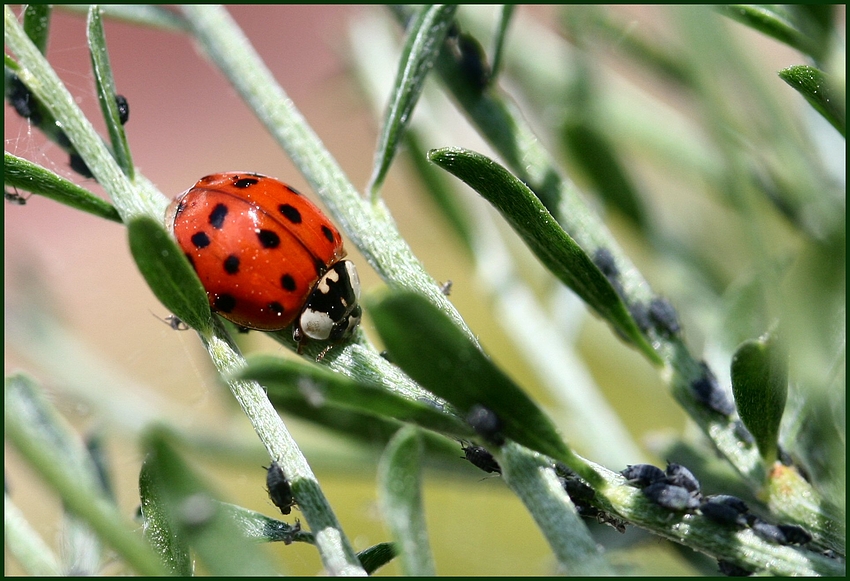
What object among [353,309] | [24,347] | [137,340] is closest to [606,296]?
[353,309]

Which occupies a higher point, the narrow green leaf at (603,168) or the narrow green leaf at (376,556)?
the narrow green leaf at (603,168)

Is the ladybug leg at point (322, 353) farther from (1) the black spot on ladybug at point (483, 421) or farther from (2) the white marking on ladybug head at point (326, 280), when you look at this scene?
(2) the white marking on ladybug head at point (326, 280)

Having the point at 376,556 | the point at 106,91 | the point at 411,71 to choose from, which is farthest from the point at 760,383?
the point at 106,91

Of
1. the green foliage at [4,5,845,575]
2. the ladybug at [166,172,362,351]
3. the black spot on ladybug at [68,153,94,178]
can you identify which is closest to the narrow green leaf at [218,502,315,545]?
the green foliage at [4,5,845,575]

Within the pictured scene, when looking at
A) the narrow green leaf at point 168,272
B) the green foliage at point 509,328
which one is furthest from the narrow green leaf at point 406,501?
the narrow green leaf at point 168,272

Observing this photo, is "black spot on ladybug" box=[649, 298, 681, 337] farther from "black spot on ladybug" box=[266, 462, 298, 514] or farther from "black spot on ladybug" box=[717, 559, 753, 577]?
"black spot on ladybug" box=[266, 462, 298, 514]

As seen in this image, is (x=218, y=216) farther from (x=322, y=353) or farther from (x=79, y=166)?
(x=322, y=353)
